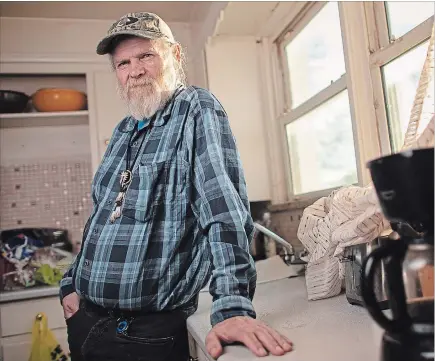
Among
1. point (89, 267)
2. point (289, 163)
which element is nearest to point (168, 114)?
point (89, 267)

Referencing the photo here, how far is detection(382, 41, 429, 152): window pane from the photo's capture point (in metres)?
1.36

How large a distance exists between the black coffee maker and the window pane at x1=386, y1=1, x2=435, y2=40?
35.8 inches

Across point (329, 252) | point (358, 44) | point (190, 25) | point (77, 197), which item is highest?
point (190, 25)

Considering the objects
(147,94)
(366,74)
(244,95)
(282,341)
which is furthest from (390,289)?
(244,95)

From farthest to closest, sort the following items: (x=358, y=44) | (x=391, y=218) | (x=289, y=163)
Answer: (x=289, y=163) < (x=358, y=44) < (x=391, y=218)

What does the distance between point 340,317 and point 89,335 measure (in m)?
0.63

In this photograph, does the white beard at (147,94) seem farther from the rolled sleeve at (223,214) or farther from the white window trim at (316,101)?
the white window trim at (316,101)

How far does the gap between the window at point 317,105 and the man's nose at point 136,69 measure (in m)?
0.75

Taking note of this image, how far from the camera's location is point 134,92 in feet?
4.11

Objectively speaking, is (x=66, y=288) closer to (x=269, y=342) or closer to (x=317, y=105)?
(x=269, y=342)

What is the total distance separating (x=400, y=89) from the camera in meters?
1.43

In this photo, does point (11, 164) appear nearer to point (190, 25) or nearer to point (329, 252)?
point (190, 25)

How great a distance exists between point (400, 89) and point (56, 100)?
1.84m

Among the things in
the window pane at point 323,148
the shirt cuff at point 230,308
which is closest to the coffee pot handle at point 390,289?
the shirt cuff at point 230,308
